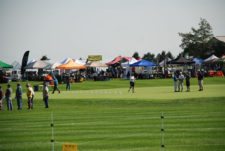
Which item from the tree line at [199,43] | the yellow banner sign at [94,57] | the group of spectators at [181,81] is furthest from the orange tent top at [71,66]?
the tree line at [199,43]

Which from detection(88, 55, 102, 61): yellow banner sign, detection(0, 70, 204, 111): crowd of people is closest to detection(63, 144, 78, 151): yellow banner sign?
detection(0, 70, 204, 111): crowd of people

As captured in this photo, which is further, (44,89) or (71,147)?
(44,89)

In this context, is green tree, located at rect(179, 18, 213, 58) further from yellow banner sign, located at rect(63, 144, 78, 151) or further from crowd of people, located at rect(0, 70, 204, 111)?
yellow banner sign, located at rect(63, 144, 78, 151)

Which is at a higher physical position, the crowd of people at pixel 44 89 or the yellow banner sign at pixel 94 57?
the yellow banner sign at pixel 94 57

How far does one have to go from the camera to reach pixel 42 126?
2253 centimetres

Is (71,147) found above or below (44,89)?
below

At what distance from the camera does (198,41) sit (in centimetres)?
14400

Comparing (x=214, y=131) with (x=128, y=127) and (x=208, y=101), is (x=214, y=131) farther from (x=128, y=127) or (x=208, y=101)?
(x=208, y=101)

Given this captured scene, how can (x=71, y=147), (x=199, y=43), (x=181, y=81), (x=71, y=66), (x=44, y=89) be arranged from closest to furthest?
1. (x=71, y=147)
2. (x=44, y=89)
3. (x=181, y=81)
4. (x=71, y=66)
5. (x=199, y=43)

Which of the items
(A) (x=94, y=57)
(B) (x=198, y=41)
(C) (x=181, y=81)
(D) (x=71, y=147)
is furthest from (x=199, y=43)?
(D) (x=71, y=147)

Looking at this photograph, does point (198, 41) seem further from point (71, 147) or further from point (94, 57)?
point (71, 147)

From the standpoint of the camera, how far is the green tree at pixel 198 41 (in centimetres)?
14018

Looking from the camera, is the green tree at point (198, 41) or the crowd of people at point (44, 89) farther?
the green tree at point (198, 41)

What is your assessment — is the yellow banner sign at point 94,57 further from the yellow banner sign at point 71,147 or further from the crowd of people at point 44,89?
the yellow banner sign at point 71,147
